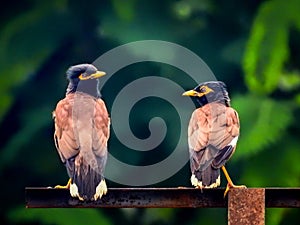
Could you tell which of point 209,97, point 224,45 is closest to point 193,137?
point 209,97

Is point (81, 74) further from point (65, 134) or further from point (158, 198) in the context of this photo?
point (158, 198)

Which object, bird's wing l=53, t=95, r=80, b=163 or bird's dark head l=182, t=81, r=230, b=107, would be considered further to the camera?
bird's dark head l=182, t=81, r=230, b=107

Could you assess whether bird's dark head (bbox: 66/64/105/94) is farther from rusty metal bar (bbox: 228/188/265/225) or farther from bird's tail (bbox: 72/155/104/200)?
rusty metal bar (bbox: 228/188/265/225)

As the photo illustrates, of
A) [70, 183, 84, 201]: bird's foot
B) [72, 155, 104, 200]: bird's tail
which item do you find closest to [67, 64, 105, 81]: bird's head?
[72, 155, 104, 200]: bird's tail

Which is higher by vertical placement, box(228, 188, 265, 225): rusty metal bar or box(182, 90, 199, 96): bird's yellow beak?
box(182, 90, 199, 96): bird's yellow beak

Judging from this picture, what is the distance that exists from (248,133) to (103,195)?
7.91ft

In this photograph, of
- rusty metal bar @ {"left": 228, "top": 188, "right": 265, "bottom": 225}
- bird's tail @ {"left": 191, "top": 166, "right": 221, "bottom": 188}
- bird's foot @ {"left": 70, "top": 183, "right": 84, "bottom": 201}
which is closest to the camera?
rusty metal bar @ {"left": 228, "top": 188, "right": 265, "bottom": 225}

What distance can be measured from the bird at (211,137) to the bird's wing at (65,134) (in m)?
0.34

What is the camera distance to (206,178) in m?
3.26

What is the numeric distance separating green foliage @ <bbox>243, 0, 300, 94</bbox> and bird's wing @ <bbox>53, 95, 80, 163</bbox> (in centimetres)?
201

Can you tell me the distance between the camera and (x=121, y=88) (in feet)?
19.8

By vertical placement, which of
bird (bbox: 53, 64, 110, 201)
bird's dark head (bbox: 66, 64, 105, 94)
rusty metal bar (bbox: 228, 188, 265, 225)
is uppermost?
bird's dark head (bbox: 66, 64, 105, 94)

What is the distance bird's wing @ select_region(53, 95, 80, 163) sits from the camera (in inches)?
130

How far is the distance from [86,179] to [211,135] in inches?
16.8
